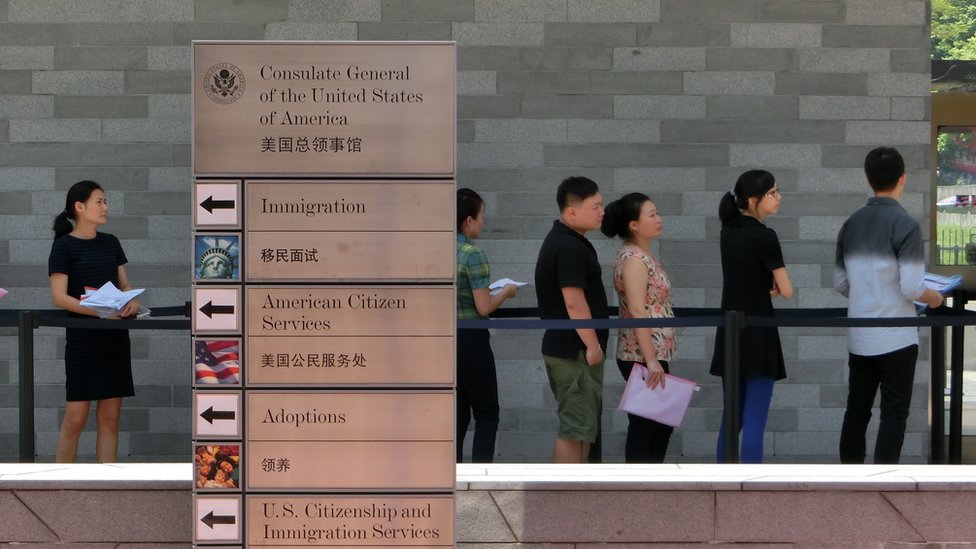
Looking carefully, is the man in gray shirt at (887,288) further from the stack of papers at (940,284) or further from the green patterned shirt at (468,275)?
the green patterned shirt at (468,275)

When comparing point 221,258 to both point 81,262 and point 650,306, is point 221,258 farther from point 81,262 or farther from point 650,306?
point 81,262

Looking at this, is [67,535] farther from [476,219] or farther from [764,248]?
[764,248]


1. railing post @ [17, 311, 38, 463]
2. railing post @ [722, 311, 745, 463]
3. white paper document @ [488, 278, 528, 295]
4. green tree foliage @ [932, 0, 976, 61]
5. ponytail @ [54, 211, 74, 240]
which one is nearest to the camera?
railing post @ [722, 311, 745, 463]

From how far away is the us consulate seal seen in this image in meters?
3.96

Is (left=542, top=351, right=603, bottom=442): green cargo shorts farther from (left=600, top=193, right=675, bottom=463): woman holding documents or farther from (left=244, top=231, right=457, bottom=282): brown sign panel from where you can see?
(left=244, top=231, right=457, bottom=282): brown sign panel

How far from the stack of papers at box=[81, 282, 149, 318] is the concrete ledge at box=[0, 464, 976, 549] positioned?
45.3 inches

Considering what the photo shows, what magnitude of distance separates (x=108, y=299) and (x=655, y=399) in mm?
2585

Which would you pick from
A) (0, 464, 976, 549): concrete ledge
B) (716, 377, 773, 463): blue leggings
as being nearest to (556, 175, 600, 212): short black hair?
(716, 377, 773, 463): blue leggings

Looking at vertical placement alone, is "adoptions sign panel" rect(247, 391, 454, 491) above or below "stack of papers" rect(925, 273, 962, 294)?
below

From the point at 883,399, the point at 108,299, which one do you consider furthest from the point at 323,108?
the point at 883,399

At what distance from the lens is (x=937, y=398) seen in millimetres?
6477

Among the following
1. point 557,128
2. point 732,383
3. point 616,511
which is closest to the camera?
point 616,511

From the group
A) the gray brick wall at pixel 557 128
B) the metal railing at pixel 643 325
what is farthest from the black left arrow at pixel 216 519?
the gray brick wall at pixel 557 128

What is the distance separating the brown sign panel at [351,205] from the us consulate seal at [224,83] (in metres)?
0.27
